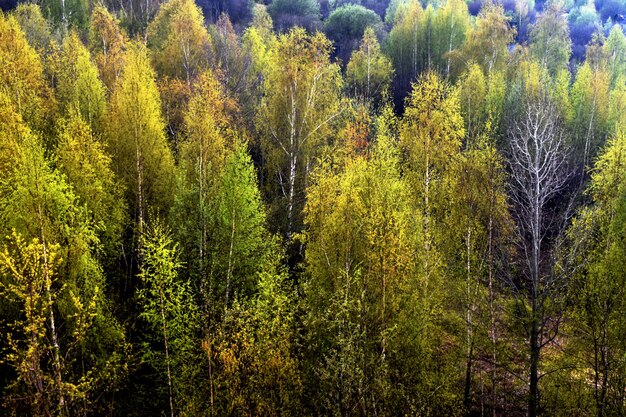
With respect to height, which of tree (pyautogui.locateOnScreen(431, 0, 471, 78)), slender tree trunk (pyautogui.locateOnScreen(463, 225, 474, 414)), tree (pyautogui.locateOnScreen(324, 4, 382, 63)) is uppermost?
tree (pyautogui.locateOnScreen(324, 4, 382, 63))

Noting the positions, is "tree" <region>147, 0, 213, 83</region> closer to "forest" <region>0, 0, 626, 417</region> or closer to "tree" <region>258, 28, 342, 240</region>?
"forest" <region>0, 0, 626, 417</region>

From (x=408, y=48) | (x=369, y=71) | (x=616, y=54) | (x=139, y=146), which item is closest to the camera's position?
(x=139, y=146)

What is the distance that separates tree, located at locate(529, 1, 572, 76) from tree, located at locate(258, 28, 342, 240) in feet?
94.2

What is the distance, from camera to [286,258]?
74.4 feet

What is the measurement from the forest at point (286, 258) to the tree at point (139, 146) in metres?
0.12

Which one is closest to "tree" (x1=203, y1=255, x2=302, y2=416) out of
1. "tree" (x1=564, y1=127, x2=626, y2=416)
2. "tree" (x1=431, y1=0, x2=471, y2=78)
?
"tree" (x1=564, y1=127, x2=626, y2=416)

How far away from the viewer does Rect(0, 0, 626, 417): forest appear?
47.9 ft

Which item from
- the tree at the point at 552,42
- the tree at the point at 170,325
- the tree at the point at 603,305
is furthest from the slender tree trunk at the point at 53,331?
the tree at the point at 552,42

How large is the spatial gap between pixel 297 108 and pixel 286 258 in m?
9.69

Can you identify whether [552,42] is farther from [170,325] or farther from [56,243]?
[56,243]

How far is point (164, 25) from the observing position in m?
40.2

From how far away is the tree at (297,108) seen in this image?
2563cm

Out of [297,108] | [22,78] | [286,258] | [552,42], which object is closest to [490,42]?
[552,42]

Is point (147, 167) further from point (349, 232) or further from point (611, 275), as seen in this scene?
point (611, 275)
